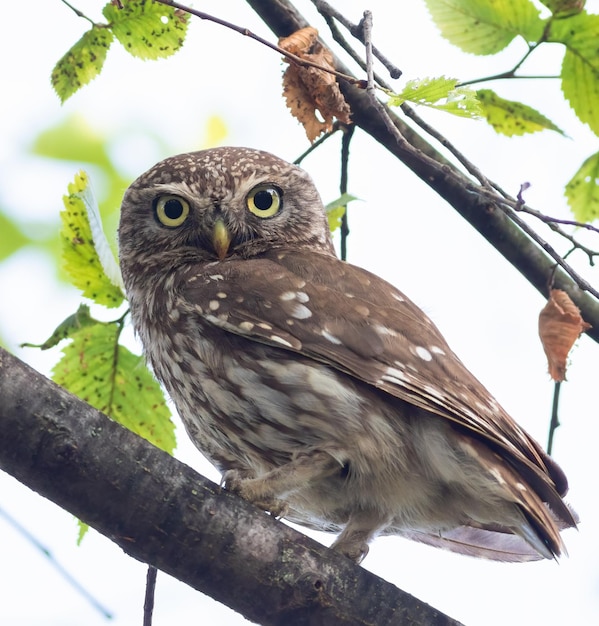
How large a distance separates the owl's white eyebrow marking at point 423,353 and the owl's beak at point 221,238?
34.3 inches

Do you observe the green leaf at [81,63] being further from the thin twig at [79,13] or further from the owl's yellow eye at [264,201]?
the owl's yellow eye at [264,201]

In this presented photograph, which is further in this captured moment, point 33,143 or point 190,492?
point 33,143

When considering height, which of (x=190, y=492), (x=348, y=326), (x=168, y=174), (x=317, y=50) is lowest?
(x=190, y=492)

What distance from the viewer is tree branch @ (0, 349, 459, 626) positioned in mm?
2092

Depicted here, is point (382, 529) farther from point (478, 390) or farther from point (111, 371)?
point (111, 371)

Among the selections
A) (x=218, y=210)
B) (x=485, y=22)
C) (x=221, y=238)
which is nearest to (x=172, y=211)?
(x=218, y=210)

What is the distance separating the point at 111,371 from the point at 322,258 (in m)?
0.84

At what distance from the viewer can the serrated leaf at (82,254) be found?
307cm

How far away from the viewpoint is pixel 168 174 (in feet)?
12.4

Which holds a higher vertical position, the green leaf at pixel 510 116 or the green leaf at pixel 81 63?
the green leaf at pixel 510 116

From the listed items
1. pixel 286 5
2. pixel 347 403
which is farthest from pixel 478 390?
pixel 286 5

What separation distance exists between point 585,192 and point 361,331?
1.10m

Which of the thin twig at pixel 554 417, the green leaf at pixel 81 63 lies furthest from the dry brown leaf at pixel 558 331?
the green leaf at pixel 81 63

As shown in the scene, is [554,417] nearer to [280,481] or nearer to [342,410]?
[342,410]
